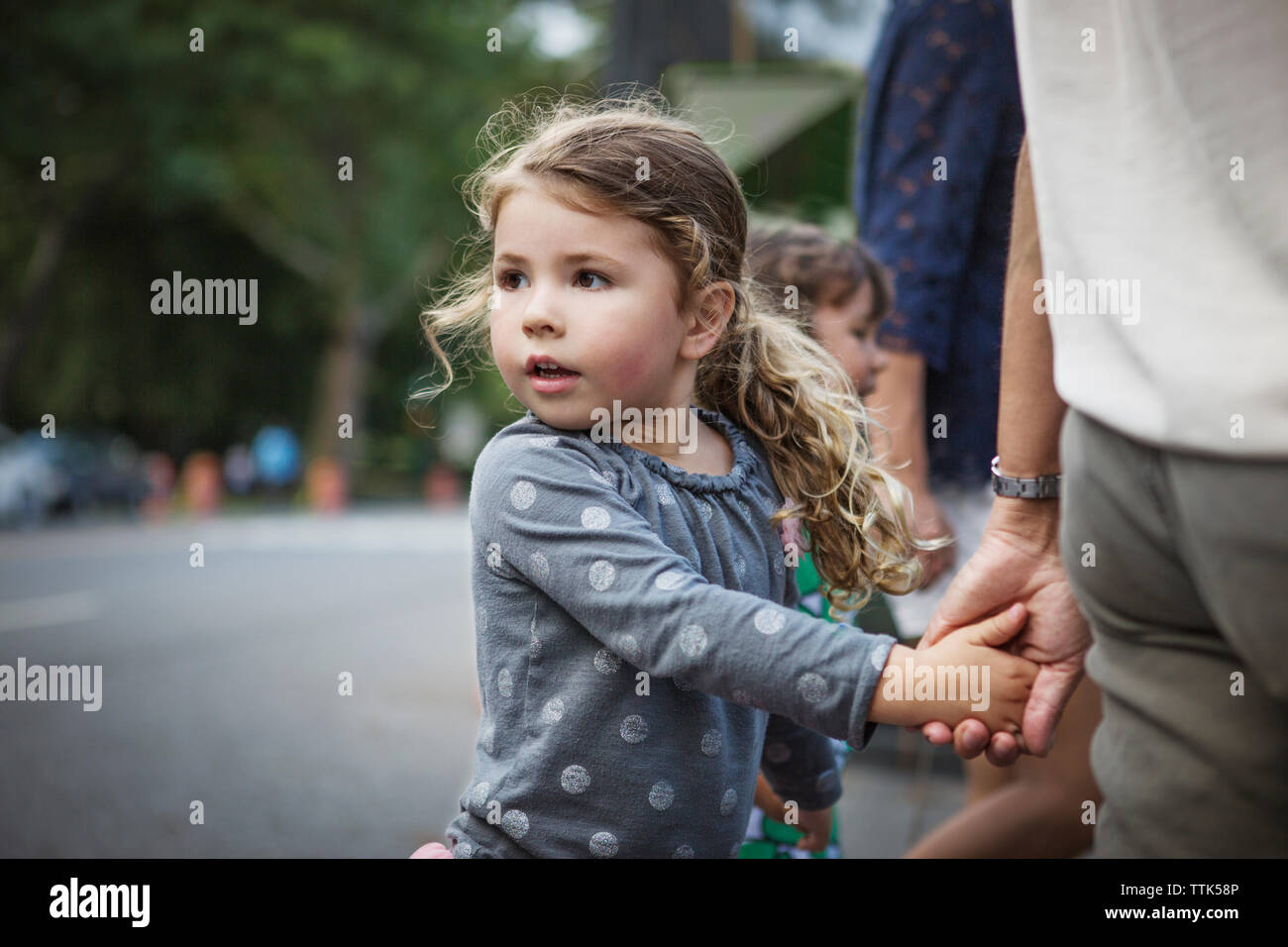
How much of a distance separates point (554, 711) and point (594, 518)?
0.78 feet

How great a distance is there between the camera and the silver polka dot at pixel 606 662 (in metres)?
1.49

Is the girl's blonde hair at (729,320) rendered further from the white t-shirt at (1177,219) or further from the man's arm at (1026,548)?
the white t-shirt at (1177,219)

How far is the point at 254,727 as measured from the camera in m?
5.96

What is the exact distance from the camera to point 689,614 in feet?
4.46

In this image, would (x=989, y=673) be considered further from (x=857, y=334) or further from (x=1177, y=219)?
(x=857, y=334)

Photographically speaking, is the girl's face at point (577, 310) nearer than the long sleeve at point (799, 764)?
Yes

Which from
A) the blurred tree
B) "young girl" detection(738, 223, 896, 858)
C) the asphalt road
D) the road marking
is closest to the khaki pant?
"young girl" detection(738, 223, 896, 858)

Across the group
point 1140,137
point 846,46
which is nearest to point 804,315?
point 1140,137

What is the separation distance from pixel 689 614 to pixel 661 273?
1.48ft

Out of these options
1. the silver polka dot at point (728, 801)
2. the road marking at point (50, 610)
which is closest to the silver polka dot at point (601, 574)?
the silver polka dot at point (728, 801)

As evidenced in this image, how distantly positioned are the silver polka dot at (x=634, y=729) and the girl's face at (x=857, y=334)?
1194 millimetres

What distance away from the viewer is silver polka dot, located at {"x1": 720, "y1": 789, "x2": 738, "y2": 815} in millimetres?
1549

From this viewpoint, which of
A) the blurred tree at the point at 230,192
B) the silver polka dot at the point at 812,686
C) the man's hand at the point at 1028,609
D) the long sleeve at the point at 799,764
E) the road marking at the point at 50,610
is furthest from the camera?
the blurred tree at the point at 230,192
